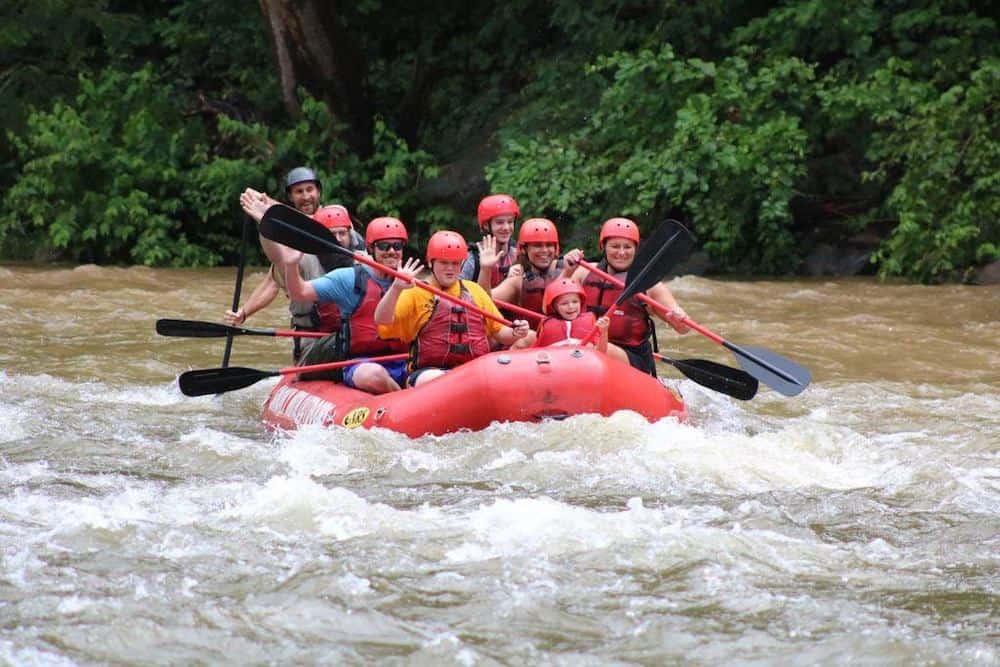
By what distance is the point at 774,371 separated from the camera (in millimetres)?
7395

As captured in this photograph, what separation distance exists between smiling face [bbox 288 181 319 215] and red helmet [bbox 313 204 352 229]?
5 centimetres

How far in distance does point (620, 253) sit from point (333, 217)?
148 centimetres

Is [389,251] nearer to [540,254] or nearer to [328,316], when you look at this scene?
[328,316]

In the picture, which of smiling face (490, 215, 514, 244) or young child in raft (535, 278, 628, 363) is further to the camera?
smiling face (490, 215, 514, 244)

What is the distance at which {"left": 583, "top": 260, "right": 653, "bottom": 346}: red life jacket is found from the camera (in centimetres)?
757

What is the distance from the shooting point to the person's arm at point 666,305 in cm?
736

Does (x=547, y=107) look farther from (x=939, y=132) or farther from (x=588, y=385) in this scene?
(x=588, y=385)

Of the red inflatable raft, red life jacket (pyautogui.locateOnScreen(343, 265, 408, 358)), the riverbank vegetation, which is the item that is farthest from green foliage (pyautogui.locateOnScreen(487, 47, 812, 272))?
the red inflatable raft

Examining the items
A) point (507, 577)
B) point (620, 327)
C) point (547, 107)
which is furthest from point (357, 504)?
point (547, 107)

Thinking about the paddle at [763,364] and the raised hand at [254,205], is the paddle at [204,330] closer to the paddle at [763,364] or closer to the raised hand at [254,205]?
the raised hand at [254,205]

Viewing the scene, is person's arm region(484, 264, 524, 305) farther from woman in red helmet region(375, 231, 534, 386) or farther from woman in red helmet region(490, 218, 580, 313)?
woman in red helmet region(375, 231, 534, 386)

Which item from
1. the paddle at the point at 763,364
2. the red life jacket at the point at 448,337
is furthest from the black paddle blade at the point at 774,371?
the red life jacket at the point at 448,337

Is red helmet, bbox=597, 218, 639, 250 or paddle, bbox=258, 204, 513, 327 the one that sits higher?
red helmet, bbox=597, 218, 639, 250

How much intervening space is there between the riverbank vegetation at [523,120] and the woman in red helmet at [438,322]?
5567mm
